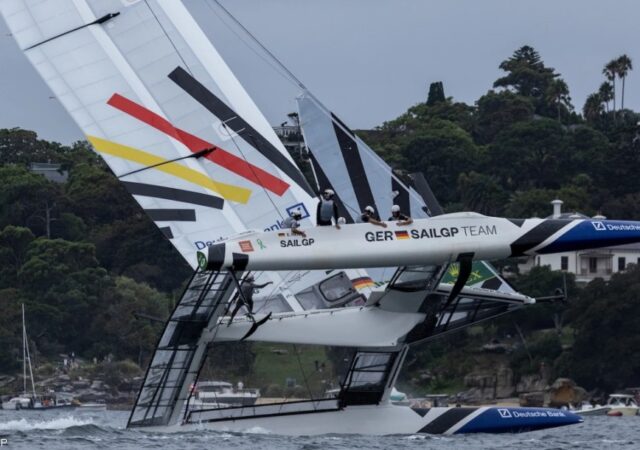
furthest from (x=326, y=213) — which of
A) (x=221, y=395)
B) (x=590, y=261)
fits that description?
(x=590, y=261)

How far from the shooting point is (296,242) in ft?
96.2

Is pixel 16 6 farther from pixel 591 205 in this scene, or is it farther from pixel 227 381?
pixel 591 205

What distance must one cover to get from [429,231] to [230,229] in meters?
5.32

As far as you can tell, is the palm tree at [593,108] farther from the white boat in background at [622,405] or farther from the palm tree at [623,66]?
the white boat in background at [622,405]

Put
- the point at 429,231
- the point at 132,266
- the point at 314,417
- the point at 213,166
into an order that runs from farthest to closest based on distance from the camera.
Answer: the point at 132,266, the point at 213,166, the point at 314,417, the point at 429,231

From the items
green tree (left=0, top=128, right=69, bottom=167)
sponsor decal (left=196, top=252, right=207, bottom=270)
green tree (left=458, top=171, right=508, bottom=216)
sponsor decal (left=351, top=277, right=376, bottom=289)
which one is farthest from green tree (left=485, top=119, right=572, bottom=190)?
sponsor decal (left=196, top=252, right=207, bottom=270)

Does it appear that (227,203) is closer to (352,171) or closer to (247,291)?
(352,171)

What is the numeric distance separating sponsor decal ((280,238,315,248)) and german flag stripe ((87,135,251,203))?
17.4 ft

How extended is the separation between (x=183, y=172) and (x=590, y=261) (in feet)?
143

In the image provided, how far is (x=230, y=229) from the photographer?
34.4m

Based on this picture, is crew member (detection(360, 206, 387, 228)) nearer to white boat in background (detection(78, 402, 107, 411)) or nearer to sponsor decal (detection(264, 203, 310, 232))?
sponsor decal (detection(264, 203, 310, 232))

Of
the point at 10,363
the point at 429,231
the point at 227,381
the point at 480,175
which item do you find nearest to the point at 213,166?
the point at 227,381

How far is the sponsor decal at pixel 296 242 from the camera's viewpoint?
1150 inches

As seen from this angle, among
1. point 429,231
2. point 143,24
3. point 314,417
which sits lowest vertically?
point 314,417
